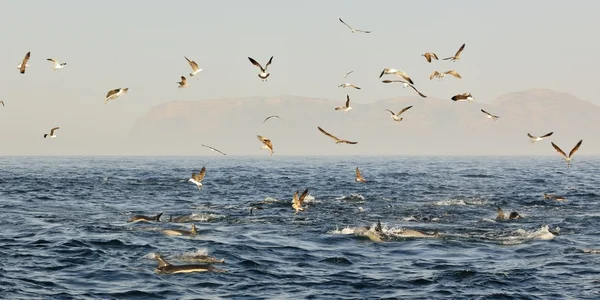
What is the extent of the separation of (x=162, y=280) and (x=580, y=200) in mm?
33344

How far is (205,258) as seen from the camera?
23281 millimetres

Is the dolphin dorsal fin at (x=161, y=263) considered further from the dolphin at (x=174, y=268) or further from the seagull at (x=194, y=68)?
the seagull at (x=194, y=68)

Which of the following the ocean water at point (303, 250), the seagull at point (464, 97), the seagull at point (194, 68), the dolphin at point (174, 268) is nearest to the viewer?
the ocean water at point (303, 250)

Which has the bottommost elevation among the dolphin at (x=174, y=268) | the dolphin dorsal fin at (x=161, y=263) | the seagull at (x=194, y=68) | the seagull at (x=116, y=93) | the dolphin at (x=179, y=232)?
the dolphin at (x=174, y=268)

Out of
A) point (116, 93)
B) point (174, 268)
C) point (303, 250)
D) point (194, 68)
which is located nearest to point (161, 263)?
point (174, 268)

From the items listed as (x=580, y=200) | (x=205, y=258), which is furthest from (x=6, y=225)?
(x=580, y=200)

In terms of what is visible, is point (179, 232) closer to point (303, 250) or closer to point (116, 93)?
point (303, 250)

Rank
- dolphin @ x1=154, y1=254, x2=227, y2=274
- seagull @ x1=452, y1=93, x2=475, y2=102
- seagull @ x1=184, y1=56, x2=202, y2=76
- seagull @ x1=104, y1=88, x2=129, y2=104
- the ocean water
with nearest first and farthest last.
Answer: the ocean water < dolphin @ x1=154, y1=254, x2=227, y2=274 < seagull @ x1=104, y1=88, x2=129, y2=104 < seagull @ x1=452, y1=93, x2=475, y2=102 < seagull @ x1=184, y1=56, x2=202, y2=76

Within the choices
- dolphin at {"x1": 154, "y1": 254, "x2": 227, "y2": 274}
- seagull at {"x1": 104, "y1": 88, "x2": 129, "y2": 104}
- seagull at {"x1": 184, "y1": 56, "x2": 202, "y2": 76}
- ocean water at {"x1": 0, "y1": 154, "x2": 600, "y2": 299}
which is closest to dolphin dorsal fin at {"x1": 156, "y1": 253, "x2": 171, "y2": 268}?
dolphin at {"x1": 154, "y1": 254, "x2": 227, "y2": 274}

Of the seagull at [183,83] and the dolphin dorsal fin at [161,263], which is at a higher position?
the seagull at [183,83]

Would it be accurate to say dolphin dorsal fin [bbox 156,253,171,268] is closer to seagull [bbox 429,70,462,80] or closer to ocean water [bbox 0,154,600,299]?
ocean water [bbox 0,154,600,299]

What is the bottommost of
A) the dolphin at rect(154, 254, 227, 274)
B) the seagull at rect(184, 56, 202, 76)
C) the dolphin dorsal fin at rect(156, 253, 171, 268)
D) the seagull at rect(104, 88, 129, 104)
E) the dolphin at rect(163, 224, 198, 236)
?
the dolphin at rect(154, 254, 227, 274)

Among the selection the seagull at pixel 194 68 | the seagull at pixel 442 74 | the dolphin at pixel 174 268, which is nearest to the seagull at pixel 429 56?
the seagull at pixel 442 74

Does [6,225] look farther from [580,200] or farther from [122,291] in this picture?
[580,200]
